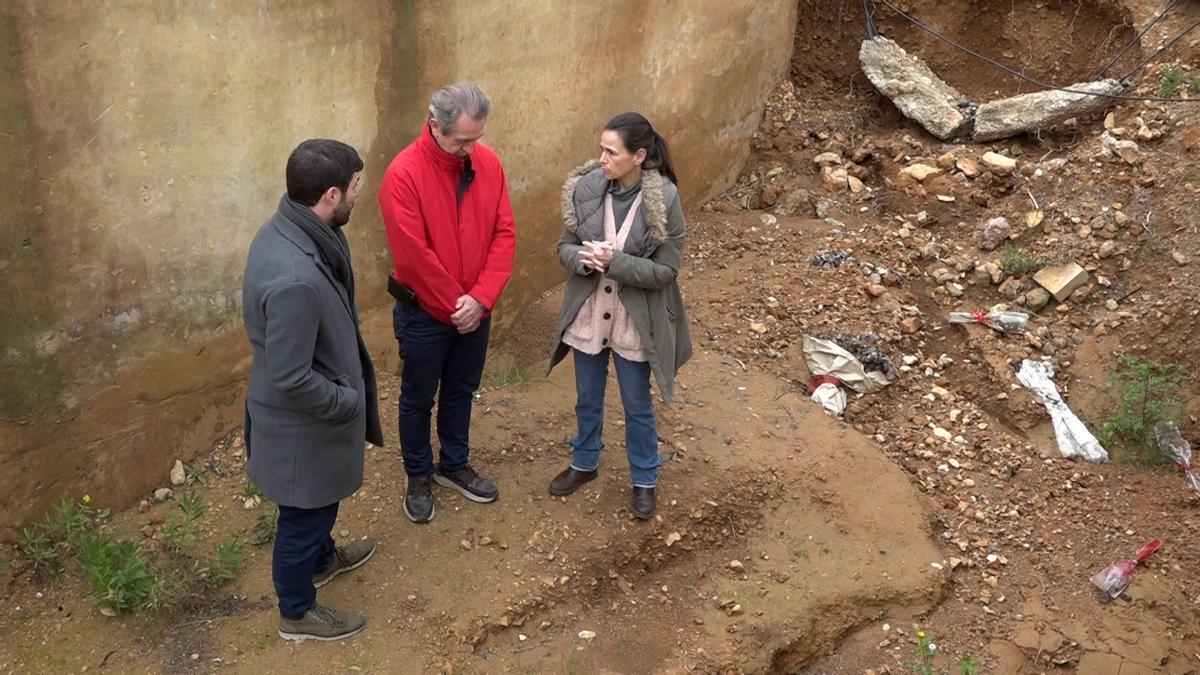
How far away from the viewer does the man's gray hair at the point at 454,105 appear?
11.9 ft

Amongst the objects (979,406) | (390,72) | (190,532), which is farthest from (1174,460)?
(190,532)

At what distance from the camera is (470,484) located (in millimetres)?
4492

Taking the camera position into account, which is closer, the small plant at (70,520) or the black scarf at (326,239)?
the black scarf at (326,239)

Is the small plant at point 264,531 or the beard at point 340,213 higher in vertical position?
the beard at point 340,213

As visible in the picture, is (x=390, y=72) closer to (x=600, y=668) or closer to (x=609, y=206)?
(x=609, y=206)

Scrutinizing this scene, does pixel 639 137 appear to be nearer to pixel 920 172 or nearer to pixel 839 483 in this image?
pixel 839 483

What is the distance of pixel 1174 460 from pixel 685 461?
2.38 metres

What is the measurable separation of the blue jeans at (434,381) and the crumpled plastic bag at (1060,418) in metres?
2.94

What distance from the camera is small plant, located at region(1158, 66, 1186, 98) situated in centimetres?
652

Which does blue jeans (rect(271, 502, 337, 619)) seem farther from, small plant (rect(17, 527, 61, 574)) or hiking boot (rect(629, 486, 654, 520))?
hiking boot (rect(629, 486, 654, 520))

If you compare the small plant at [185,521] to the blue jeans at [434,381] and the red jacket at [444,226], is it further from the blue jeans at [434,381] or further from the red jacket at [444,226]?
the red jacket at [444,226]

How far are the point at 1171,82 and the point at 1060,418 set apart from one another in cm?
256

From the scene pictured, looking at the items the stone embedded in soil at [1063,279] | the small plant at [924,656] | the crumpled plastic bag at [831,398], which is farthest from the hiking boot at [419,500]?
the stone embedded in soil at [1063,279]

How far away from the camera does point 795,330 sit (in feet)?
19.6
